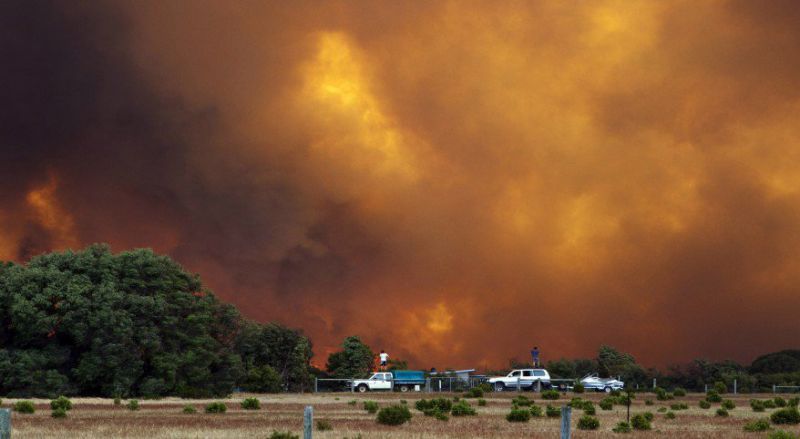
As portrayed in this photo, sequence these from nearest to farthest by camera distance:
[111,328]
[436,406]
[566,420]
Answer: [566,420] → [436,406] → [111,328]

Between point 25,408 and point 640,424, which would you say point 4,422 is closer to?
point 640,424

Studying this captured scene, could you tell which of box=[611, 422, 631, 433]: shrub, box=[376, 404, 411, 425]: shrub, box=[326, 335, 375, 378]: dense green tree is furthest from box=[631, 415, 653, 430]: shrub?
box=[326, 335, 375, 378]: dense green tree

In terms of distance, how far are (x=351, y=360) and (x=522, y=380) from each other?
31.2 metres

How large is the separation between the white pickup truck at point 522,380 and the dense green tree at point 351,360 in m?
26.8

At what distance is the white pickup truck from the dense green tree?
Result: 26.8 metres

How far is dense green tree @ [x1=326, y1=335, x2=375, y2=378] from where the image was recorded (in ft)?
393

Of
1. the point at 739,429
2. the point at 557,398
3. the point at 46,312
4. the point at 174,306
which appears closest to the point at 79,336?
the point at 46,312

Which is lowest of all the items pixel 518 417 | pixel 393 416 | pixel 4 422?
pixel 518 417

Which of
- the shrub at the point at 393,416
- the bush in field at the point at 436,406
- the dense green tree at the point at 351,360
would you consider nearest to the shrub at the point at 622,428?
the shrub at the point at 393,416

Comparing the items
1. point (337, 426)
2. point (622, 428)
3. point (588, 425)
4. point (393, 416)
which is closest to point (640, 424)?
point (622, 428)

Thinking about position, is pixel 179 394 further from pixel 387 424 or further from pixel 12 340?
pixel 387 424

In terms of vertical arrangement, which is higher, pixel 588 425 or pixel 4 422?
pixel 4 422

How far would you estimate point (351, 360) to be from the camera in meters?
121

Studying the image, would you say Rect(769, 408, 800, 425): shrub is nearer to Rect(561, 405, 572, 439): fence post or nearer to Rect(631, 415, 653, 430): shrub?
Rect(631, 415, 653, 430): shrub
